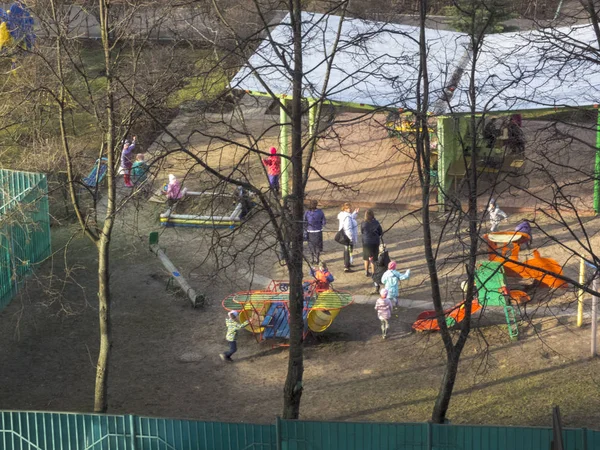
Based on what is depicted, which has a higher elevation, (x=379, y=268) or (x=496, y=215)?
(x=496, y=215)

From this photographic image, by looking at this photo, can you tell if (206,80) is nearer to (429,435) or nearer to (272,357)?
(272,357)

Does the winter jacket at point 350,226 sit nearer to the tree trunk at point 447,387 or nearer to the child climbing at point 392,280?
the child climbing at point 392,280

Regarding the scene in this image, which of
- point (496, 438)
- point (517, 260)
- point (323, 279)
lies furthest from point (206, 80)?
point (517, 260)

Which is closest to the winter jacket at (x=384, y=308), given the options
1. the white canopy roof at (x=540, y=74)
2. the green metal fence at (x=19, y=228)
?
the white canopy roof at (x=540, y=74)

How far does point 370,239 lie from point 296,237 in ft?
19.3

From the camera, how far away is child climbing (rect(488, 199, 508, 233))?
16998 millimetres

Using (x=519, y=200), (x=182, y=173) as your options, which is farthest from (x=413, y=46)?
(x=182, y=173)

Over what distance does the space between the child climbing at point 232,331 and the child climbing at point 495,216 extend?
577 cm

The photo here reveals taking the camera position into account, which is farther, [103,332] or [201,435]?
[103,332]

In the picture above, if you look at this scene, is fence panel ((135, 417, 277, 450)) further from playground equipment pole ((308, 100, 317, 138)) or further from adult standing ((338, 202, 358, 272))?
adult standing ((338, 202, 358, 272))

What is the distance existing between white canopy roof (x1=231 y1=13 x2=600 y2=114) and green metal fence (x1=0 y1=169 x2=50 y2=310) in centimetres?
415

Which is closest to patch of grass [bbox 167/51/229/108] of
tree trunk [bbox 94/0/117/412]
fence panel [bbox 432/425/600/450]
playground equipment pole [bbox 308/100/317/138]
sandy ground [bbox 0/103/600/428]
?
sandy ground [bbox 0/103/600/428]

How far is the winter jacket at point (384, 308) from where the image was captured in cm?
1387

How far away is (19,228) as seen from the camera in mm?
15312
